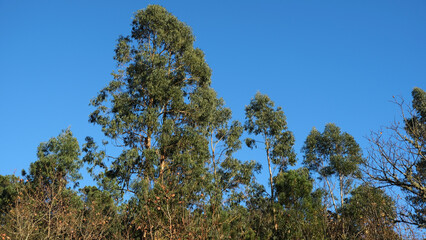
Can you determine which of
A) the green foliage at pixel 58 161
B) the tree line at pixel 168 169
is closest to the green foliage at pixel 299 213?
the tree line at pixel 168 169

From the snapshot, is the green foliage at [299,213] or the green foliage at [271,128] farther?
the green foliage at [271,128]

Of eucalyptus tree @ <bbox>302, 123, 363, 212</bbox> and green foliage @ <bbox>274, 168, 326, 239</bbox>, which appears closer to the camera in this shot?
green foliage @ <bbox>274, 168, 326, 239</bbox>

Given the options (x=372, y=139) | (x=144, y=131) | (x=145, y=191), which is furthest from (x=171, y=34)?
(x=372, y=139)

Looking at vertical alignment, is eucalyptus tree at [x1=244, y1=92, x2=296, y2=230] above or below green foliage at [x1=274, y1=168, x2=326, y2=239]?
above

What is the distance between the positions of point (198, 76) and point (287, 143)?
711 centimetres

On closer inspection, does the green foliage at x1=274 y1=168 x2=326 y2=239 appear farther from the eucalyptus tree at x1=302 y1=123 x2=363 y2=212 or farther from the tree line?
the eucalyptus tree at x1=302 y1=123 x2=363 y2=212

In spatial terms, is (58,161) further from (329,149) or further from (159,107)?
(329,149)

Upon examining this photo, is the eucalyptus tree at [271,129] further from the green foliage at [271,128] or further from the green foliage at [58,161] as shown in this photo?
the green foliage at [58,161]

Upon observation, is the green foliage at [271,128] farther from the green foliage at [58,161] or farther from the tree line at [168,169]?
the green foliage at [58,161]

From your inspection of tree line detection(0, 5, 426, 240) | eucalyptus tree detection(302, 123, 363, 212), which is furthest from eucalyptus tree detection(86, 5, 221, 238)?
eucalyptus tree detection(302, 123, 363, 212)

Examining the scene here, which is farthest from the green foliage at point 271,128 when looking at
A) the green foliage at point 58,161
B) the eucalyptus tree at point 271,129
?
the green foliage at point 58,161

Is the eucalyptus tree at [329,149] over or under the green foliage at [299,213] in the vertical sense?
over

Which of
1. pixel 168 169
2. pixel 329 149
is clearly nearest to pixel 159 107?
pixel 168 169

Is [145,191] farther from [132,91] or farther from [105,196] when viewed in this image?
[132,91]
